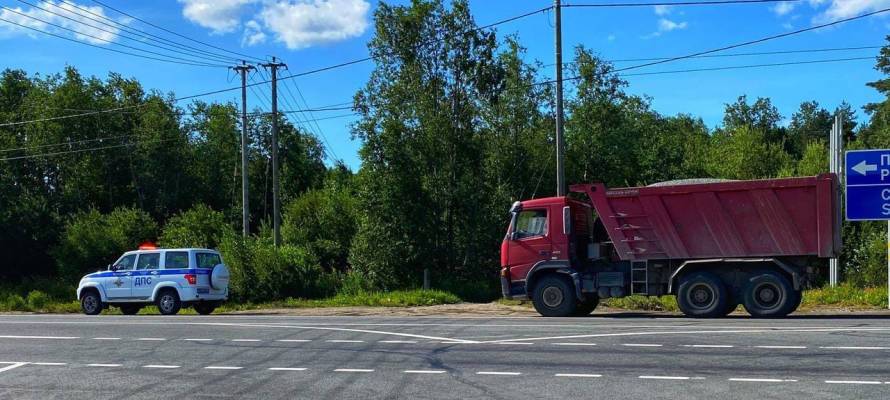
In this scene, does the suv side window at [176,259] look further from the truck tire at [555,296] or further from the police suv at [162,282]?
the truck tire at [555,296]

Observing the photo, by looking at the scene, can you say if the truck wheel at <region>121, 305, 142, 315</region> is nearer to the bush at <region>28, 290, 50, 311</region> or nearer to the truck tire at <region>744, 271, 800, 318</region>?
the bush at <region>28, 290, 50, 311</region>

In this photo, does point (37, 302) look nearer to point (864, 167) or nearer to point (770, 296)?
point (770, 296)

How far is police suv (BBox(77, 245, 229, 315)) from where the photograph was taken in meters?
23.0

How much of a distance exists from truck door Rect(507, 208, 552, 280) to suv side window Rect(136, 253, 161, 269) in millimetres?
10686

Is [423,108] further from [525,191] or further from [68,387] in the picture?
[68,387]

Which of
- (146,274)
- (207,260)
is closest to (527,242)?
(207,260)

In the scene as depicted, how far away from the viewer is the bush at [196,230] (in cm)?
3669

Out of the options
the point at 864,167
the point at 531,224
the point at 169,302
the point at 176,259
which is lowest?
the point at 169,302

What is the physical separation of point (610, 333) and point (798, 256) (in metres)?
6.13

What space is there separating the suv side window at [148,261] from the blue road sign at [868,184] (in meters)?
18.6

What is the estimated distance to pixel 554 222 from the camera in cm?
1908

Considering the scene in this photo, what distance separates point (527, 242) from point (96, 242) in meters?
28.2

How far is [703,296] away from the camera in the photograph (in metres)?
17.7

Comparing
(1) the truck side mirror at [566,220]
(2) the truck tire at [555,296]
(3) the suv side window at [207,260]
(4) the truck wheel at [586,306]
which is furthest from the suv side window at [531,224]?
(3) the suv side window at [207,260]
